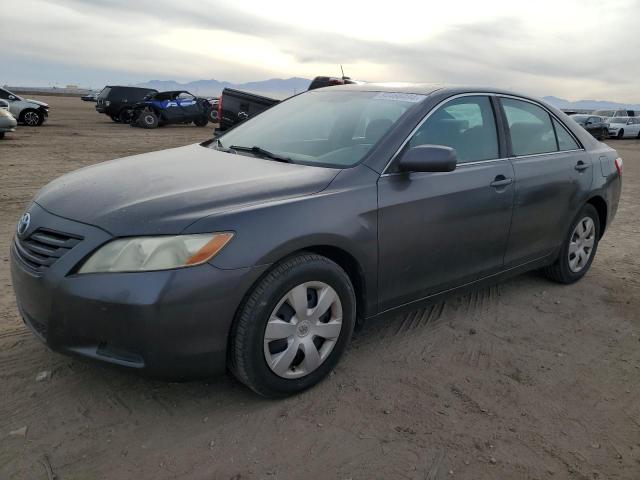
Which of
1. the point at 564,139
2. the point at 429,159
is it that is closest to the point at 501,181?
the point at 429,159

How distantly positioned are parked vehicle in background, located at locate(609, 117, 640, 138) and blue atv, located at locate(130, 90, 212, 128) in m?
21.9

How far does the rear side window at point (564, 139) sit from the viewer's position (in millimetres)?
4492

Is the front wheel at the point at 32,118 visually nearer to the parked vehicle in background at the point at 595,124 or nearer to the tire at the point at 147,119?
the tire at the point at 147,119

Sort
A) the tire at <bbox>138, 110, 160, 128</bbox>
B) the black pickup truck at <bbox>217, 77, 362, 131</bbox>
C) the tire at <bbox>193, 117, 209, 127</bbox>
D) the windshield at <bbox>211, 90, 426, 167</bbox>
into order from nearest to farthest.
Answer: the windshield at <bbox>211, 90, 426, 167</bbox>, the black pickup truck at <bbox>217, 77, 362, 131</bbox>, the tire at <bbox>138, 110, 160, 128</bbox>, the tire at <bbox>193, 117, 209, 127</bbox>

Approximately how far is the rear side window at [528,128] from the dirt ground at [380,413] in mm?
1281

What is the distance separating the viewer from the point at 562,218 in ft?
14.4

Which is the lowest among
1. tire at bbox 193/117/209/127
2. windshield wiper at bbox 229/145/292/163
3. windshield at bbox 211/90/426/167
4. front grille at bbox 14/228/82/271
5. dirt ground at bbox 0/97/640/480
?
dirt ground at bbox 0/97/640/480

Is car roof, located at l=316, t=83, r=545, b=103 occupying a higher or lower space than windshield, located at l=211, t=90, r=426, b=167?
higher

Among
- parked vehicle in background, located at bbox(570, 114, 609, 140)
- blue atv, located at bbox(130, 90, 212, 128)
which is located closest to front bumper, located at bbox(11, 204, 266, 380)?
blue atv, located at bbox(130, 90, 212, 128)

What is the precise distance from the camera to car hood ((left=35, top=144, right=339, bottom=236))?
2.52 m

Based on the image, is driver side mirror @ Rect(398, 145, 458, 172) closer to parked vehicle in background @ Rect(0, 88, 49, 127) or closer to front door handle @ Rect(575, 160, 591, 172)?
front door handle @ Rect(575, 160, 591, 172)

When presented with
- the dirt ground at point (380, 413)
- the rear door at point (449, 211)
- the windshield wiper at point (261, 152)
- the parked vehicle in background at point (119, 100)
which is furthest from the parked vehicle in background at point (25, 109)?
the rear door at point (449, 211)

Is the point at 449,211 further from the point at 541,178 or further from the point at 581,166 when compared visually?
the point at 581,166

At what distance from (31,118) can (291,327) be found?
20.7 meters
